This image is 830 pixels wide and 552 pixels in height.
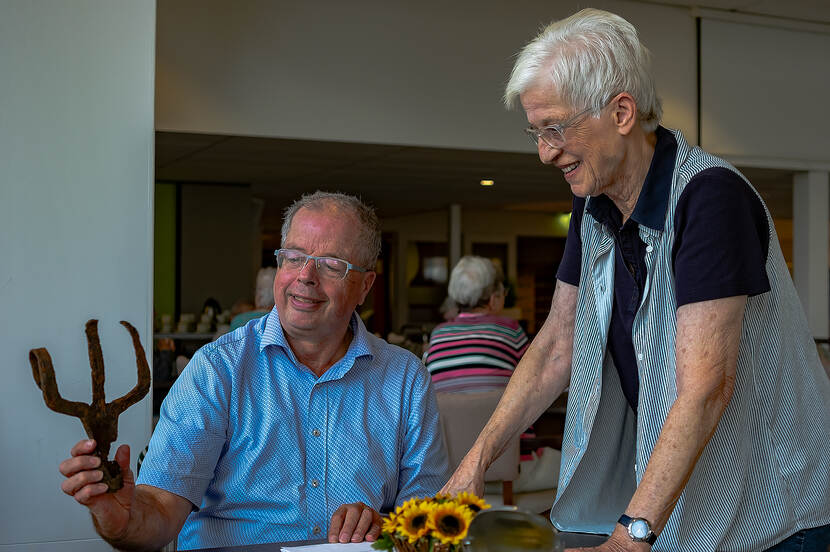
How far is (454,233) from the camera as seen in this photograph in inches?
456

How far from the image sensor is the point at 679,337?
1.34 metres

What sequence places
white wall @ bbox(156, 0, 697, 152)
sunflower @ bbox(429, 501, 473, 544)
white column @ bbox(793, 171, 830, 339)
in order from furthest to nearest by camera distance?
1. white column @ bbox(793, 171, 830, 339)
2. white wall @ bbox(156, 0, 697, 152)
3. sunflower @ bbox(429, 501, 473, 544)

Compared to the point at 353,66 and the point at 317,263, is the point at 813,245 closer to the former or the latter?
the point at 353,66

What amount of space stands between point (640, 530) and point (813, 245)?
6753 mm

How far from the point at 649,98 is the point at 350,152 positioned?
5.18m

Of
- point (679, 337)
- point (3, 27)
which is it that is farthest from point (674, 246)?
point (3, 27)

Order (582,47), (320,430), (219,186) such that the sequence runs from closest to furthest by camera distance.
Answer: (582,47) < (320,430) < (219,186)

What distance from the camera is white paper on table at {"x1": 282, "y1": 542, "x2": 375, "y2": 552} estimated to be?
144 centimetres

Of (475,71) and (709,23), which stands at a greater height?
(709,23)

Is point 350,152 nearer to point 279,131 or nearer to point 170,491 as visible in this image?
point 279,131

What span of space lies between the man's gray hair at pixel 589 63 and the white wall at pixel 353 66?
4124 mm

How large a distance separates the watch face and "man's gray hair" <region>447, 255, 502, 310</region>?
10.4 ft

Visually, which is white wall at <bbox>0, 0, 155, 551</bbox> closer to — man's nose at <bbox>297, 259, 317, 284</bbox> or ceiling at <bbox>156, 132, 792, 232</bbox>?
ceiling at <bbox>156, 132, 792, 232</bbox>

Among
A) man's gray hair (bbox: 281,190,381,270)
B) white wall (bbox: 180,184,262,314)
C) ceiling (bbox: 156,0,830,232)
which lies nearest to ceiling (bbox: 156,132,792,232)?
ceiling (bbox: 156,0,830,232)
